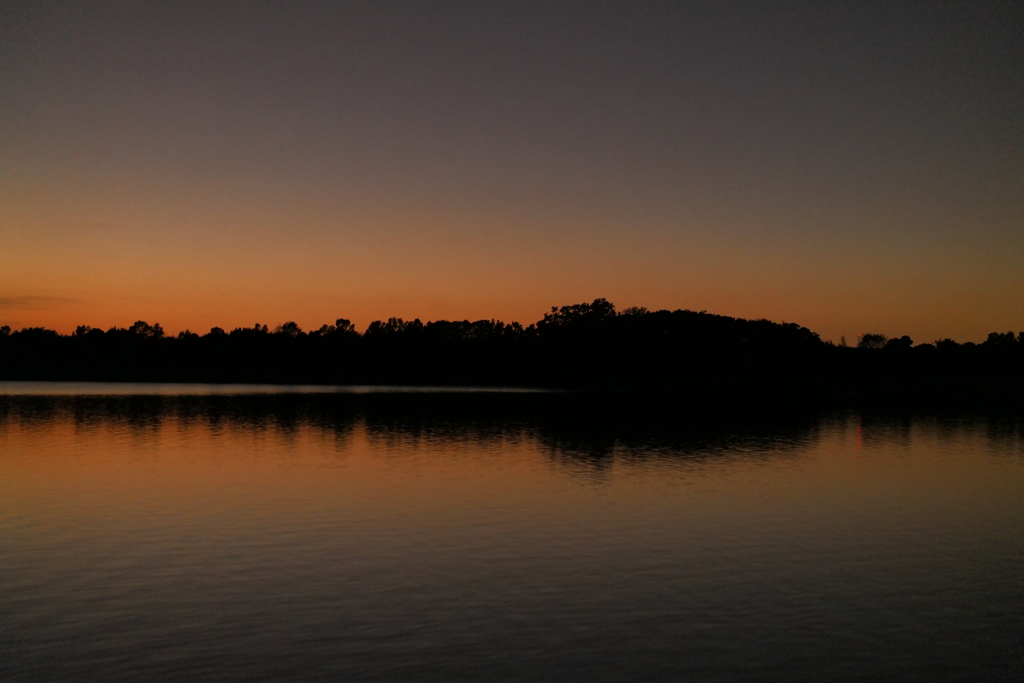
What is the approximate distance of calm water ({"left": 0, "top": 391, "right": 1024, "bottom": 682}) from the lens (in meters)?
15.4

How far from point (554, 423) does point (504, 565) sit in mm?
53191

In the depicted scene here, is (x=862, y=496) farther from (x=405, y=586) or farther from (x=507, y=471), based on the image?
(x=405, y=586)

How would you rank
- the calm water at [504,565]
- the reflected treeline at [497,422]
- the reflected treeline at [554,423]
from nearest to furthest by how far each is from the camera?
the calm water at [504,565]
the reflected treeline at [554,423]
the reflected treeline at [497,422]

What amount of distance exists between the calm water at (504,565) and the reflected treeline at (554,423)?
17.0ft

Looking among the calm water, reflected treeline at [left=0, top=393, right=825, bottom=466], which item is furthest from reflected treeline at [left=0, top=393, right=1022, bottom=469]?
the calm water

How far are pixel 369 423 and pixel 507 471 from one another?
107 ft

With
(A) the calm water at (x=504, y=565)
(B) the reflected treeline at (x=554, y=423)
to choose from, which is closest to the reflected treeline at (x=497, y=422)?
(B) the reflected treeline at (x=554, y=423)

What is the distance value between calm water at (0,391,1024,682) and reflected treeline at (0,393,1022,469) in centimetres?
519

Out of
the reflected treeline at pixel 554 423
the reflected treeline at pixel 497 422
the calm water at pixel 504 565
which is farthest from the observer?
the reflected treeline at pixel 497 422

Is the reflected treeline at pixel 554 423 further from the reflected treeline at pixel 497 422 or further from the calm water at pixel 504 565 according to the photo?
the calm water at pixel 504 565

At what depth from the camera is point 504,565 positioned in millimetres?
22719

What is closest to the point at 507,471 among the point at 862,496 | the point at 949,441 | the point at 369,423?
the point at 862,496

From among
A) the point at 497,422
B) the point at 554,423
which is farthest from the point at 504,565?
the point at 497,422

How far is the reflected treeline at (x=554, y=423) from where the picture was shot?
184ft
